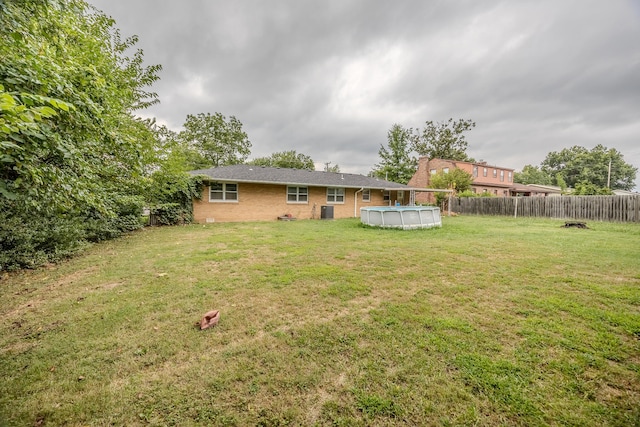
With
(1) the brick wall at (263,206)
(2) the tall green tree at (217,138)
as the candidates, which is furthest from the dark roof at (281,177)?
(2) the tall green tree at (217,138)

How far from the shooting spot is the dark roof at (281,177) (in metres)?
14.4

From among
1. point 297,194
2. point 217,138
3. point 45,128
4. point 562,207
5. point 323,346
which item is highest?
point 217,138

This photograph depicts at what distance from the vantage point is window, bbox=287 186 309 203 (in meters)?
16.3

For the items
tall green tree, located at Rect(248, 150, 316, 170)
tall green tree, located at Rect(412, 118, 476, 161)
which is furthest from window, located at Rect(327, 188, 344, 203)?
tall green tree, located at Rect(248, 150, 316, 170)

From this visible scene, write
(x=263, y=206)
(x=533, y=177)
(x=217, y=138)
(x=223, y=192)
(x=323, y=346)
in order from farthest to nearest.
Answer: (x=533, y=177) < (x=217, y=138) < (x=263, y=206) < (x=223, y=192) < (x=323, y=346)

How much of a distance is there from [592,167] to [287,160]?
205 feet

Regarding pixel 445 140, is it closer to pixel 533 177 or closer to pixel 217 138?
pixel 217 138

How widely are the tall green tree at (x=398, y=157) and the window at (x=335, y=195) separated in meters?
21.5

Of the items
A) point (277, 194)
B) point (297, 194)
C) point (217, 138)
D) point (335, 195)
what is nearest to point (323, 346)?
→ point (277, 194)

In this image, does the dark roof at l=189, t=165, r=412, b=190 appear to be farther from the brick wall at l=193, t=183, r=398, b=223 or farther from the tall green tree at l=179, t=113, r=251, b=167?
the tall green tree at l=179, t=113, r=251, b=167

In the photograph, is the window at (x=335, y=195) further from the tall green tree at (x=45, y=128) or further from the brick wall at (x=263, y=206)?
the tall green tree at (x=45, y=128)

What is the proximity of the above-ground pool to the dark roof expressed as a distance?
19.9 feet

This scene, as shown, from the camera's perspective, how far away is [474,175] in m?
32.6

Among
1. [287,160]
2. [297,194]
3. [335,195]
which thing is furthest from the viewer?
[287,160]
